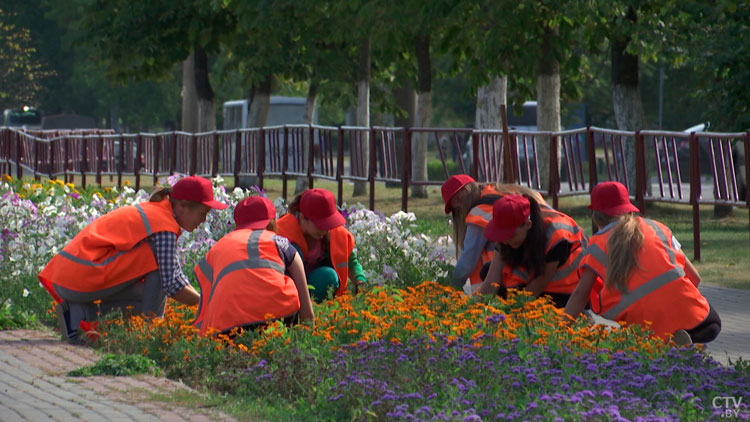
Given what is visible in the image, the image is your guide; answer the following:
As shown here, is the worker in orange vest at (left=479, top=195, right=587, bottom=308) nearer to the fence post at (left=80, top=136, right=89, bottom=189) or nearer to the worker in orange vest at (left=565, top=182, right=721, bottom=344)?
the worker in orange vest at (left=565, top=182, right=721, bottom=344)

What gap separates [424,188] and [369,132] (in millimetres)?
9444

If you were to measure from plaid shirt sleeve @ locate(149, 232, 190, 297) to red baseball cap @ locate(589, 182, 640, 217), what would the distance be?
277 centimetres

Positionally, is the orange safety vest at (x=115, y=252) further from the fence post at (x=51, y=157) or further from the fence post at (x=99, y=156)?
the fence post at (x=51, y=157)

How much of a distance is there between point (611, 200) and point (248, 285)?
217 centimetres

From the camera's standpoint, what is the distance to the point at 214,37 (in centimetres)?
3278

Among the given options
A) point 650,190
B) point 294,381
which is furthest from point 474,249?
point 650,190

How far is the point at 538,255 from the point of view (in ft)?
29.4

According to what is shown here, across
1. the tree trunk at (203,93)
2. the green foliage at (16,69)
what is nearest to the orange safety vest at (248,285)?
the tree trunk at (203,93)

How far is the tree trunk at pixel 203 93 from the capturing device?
35062 mm

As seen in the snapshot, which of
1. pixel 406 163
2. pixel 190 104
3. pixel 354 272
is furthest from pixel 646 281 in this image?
pixel 190 104

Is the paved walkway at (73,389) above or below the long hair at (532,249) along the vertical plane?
below

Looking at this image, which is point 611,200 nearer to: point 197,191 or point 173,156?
point 197,191

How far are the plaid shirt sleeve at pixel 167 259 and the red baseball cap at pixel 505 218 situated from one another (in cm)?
206

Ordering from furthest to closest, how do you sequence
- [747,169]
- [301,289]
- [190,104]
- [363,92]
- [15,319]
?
[190,104] → [363,92] → [747,169] → [15,319] → [301,289]
